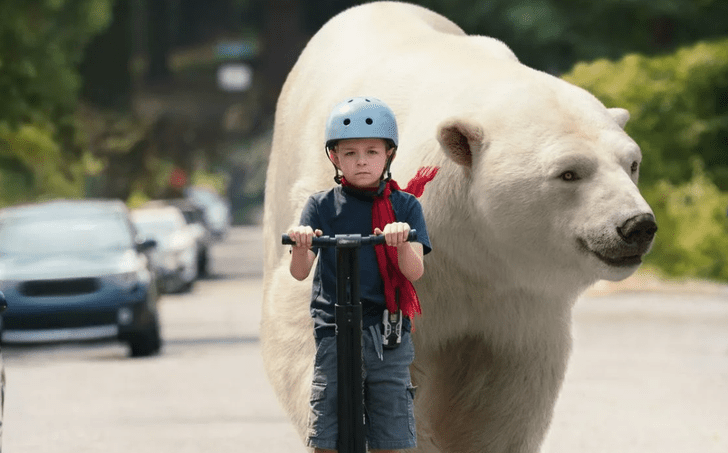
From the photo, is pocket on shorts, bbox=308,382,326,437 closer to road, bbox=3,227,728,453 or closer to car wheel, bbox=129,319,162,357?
road, bbox=3,227,728,453

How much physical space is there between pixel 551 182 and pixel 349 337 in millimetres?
1057

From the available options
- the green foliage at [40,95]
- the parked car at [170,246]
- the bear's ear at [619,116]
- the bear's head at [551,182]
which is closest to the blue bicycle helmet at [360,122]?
the bear's head at [551,182]

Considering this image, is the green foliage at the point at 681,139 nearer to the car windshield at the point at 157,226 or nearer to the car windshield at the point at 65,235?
the car windshield at the point at 157,226

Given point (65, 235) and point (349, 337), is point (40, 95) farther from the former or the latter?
point (349, 337)

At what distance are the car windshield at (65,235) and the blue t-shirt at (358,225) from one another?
11.1m

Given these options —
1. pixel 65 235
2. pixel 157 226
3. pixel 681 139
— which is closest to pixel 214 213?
pixel 157 226

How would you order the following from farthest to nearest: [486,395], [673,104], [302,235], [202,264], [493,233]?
[202,264] → [673,104] → [486,395] → [493,233] → [302,235]

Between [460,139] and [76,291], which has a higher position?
[460,139]

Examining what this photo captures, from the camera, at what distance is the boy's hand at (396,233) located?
186 inches

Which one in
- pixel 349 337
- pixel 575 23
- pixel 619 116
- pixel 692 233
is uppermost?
pixel 575 23

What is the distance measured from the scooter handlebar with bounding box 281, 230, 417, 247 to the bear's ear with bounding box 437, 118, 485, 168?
0.83m

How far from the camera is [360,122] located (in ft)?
16.4

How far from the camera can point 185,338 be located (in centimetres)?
1714

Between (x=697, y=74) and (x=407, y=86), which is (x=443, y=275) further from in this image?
(x=697, y=74)
